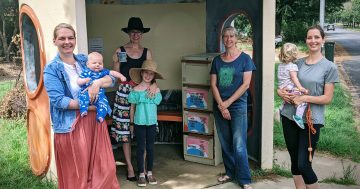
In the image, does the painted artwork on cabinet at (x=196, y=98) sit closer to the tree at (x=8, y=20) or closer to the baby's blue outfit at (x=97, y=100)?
the baby's blue outfit at (x=97, y=100)

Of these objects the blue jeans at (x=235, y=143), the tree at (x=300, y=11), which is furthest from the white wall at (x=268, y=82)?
the tree at (x=300, y=11)

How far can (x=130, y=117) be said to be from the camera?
5145 millimetres

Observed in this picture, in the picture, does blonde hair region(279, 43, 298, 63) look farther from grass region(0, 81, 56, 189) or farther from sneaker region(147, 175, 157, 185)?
grass region(0, 81, 56, 189)

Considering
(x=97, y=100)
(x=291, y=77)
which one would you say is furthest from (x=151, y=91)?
(x=291, y=77)

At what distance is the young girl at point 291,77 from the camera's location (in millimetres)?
3889

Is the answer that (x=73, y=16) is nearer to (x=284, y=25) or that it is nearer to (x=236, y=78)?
(x=236, y=78)

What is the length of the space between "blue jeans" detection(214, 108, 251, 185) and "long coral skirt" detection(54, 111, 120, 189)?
179 centimetres

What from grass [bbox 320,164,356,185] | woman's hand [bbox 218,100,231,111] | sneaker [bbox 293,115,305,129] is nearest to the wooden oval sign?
→ woman's hand [bbox 218,100,231,111]

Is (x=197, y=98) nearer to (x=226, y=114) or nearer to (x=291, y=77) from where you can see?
(x=226, y=114)

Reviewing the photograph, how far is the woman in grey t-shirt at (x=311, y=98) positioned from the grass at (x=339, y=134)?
2543mm

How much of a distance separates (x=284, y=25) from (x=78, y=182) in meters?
35.1

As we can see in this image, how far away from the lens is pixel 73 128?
3455mm

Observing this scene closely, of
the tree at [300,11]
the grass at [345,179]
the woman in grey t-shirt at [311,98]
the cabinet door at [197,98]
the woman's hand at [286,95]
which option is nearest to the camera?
the woman in grey t-shirt at [311,98]

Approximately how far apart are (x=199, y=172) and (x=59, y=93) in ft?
9.50
